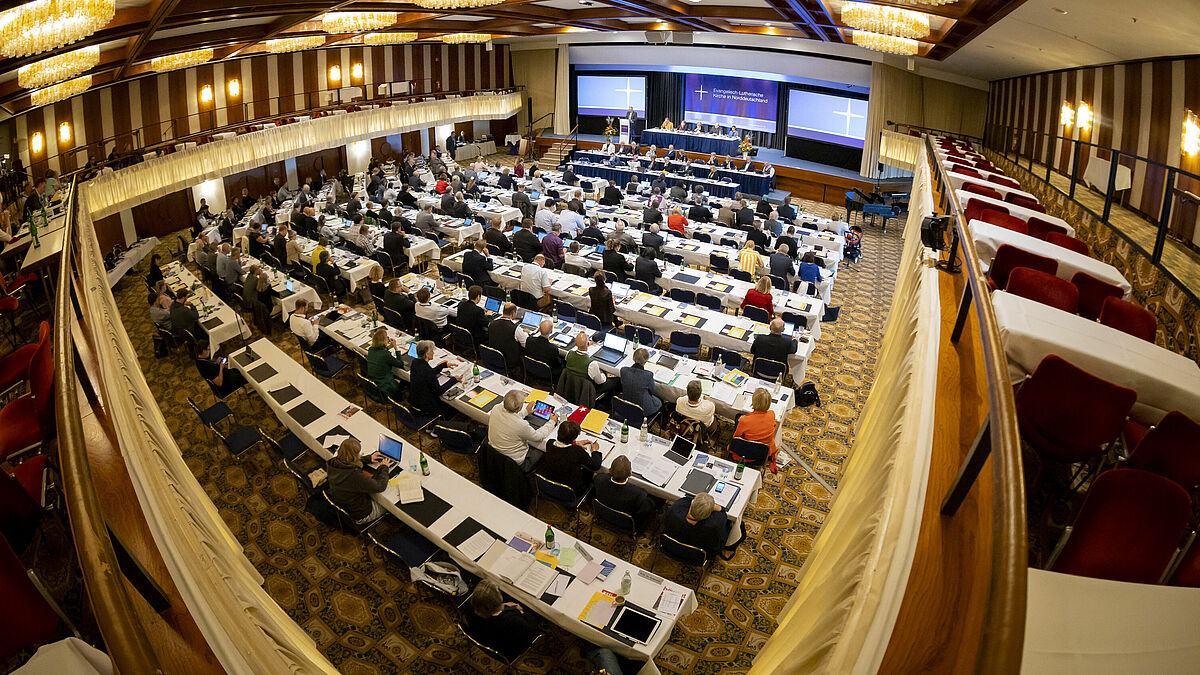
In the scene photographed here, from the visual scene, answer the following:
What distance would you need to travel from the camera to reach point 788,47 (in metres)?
26.4

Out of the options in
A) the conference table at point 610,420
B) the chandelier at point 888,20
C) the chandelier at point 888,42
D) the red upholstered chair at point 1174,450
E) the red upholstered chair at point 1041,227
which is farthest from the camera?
the chandelier at point 888,42

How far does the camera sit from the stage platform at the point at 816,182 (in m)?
24.3

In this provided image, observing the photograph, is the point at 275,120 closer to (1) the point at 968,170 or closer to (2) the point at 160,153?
(2) the point at 160,153

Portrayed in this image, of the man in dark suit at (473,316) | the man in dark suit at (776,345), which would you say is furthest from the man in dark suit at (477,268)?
the man in dark suit at (776,345)

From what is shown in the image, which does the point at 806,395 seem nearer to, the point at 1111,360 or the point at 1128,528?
the point at 1111,360

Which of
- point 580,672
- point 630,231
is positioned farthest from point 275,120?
point 580,672

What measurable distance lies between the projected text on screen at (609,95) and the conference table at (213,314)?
974 inches

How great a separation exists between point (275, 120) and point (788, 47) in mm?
20439

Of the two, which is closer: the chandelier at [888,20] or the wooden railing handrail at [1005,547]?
the wooden railing handrail at [1005,547]

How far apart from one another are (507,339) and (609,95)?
88.5 ft

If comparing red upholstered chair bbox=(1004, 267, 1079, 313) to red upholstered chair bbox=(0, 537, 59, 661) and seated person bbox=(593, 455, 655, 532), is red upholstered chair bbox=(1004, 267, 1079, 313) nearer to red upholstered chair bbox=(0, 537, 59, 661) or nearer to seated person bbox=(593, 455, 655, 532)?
seated person bbox=(593, 455, 655, 532)

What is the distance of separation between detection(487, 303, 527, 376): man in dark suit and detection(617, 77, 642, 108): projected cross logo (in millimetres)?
25891

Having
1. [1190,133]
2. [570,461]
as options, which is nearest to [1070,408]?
[570,461]

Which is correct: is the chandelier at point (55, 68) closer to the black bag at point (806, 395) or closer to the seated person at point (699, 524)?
the seated person at point (699, 524)
